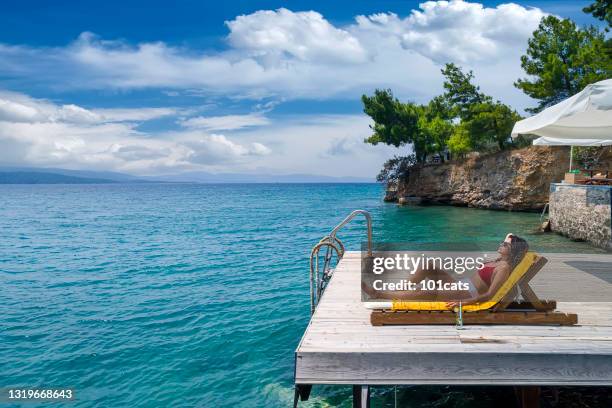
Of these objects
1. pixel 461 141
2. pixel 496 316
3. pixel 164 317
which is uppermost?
pixel 461 141

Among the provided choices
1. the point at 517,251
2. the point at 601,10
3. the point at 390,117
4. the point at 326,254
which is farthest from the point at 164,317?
the point at 390,117

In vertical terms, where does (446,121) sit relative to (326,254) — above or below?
above

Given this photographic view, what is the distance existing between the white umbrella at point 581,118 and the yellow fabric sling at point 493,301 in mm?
3118

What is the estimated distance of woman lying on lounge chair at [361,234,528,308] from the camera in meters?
5.53

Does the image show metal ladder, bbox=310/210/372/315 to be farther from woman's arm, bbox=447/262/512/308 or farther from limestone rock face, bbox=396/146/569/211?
limestone rock face, bbox=396/146/569/211

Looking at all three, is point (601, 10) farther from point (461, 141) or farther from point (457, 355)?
point (457, 355)

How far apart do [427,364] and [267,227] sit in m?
30.5

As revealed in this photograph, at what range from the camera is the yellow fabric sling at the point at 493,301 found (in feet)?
17.9

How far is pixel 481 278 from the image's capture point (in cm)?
569

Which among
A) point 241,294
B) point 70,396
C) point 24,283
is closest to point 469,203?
point 241,294

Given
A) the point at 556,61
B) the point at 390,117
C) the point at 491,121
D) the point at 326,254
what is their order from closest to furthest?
the point at 326,254
the point at 556,61
the point at 491,121
the point at 390,117

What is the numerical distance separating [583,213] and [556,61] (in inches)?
722

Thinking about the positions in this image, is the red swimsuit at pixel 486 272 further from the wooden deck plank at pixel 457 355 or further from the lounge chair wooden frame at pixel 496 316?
the wooden deck plank at pixel 457 355

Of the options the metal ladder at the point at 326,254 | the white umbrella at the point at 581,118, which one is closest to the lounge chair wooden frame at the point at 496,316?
the metal ladder at the point at 326,254
